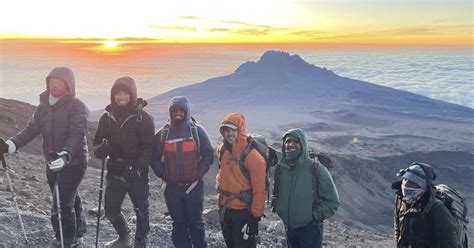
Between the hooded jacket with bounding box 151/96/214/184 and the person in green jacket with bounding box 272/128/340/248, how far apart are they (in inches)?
42.1

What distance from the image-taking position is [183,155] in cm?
595

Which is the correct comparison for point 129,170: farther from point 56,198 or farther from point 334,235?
point 334,235

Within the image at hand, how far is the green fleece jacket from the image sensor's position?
5473 mm

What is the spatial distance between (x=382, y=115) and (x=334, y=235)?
340 feet

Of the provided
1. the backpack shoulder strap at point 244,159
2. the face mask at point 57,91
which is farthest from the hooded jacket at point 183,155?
the face mask at point 57,91

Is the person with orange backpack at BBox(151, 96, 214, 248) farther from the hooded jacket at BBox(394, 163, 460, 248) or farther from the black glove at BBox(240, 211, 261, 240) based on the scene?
the hooded jacket at BBox(394, 163, 460, 248)

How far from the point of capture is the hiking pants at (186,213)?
19.7 ft

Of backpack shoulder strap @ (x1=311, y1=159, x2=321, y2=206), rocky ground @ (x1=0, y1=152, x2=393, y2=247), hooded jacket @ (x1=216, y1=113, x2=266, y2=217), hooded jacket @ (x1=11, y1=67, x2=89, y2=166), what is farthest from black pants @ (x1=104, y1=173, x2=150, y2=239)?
backpack shoulder strap @ (x1=311, y1=159, x2=321, y2=206)

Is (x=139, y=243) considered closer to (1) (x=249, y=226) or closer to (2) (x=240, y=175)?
(1) (x=249, y=226)

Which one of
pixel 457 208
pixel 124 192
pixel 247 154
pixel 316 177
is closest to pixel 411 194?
pixel 457 208

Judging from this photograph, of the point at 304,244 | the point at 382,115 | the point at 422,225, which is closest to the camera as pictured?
the point at 422,225

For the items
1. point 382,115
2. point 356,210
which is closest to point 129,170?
point 356,210

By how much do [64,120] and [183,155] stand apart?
1.49 m

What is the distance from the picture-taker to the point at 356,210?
126 feet
